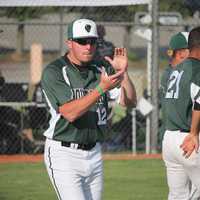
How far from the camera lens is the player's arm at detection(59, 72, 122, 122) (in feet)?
19.4

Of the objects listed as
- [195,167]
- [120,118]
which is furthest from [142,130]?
[195,167]

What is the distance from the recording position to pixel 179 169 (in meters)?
7.29

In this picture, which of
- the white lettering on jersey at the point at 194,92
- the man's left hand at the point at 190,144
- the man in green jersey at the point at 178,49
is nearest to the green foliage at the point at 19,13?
the man in green jersey at the point at 178,49

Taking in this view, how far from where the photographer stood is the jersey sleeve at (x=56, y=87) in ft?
20.4

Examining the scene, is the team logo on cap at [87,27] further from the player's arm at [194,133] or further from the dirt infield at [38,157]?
the dirt infield at [38,157]

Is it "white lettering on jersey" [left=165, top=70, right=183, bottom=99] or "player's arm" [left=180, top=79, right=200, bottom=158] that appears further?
"white lettering on jersey" [left=165, top=70, right=183, bottom=99]

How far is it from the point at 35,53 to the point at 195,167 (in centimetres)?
824

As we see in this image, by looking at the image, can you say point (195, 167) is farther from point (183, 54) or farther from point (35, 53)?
point (35, 53)

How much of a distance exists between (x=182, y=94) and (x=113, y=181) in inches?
169

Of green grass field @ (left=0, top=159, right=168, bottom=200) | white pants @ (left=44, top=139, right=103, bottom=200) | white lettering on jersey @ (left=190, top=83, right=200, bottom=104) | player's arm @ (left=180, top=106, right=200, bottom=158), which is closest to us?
white pants @ (left=44, top=139, right=103, bottom=200)

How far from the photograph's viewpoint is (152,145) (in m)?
13.7

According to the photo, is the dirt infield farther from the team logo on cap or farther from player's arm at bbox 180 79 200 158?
the team logo on cap

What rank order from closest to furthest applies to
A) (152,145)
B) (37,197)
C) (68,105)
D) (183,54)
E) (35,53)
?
(68,105), (183,54), (37,197), (152,145), (35,53)

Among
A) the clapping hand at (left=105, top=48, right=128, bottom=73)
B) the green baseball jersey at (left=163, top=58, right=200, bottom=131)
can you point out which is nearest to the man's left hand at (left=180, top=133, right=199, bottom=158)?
the green baseball jersey at (left=163, top=58, right=200, bottom=131)
